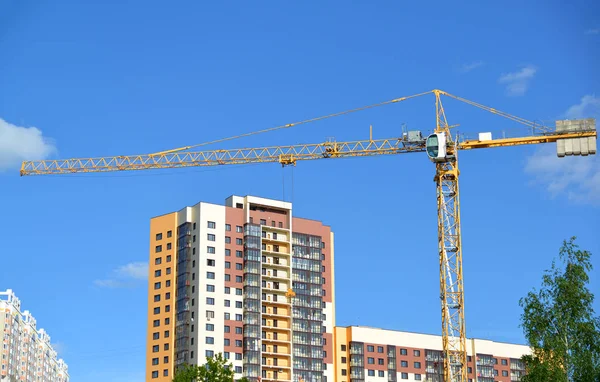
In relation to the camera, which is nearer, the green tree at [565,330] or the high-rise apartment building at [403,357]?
the green tree at [565,330]

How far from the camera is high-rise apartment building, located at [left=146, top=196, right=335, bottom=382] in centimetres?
14938

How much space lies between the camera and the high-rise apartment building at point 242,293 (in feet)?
490

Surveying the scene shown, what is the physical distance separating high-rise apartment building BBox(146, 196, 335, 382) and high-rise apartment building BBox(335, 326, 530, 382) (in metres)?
4.36

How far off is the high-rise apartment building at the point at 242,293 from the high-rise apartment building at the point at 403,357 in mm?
4357

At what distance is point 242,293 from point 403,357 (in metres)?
34.0

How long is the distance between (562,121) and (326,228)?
57321 mm

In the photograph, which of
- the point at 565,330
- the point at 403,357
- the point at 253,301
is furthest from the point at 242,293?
the point at 565,330

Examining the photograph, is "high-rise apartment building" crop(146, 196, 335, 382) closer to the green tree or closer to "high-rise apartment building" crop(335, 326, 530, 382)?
"high-rise apartment building" crop(335, 326, 530, 382)

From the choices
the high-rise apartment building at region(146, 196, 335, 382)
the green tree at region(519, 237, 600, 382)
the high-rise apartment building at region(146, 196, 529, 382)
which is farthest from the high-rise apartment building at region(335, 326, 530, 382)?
the green tree at region(519, 237, 600, 382)

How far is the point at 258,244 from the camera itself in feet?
511

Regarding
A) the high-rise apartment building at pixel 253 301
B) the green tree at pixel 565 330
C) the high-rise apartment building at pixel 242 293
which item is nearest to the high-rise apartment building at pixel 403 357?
the high-rise apartment building at pixel 253 301

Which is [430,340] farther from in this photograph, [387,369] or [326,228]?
[326,228]

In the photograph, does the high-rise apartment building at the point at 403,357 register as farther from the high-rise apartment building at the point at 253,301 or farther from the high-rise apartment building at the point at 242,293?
the high-rise apartment building at the point at 242,293

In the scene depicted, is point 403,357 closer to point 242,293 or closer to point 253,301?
point 253,301
